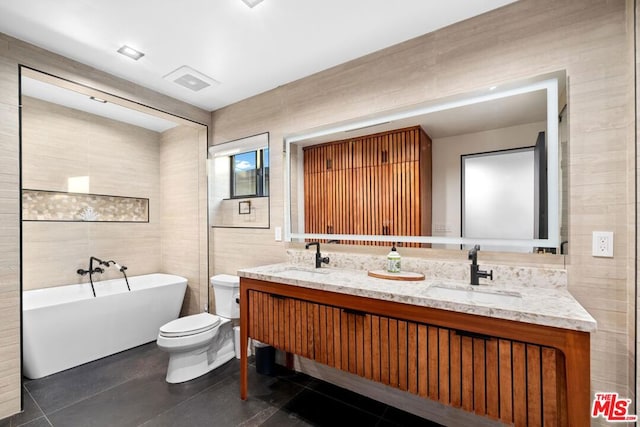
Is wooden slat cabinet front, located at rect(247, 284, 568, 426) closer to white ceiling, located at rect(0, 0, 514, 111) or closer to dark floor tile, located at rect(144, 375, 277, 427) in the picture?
dark floor tile, located at rect(144, 375, 277, 427)

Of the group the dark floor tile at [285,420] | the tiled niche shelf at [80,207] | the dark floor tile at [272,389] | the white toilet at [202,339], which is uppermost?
the tiled niche shelf at [80,207]

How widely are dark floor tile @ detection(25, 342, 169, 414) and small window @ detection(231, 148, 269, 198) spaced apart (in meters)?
1.68

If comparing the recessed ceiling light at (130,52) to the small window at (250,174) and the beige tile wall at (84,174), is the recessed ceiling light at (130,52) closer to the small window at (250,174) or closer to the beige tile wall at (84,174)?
the small window at (250,174)

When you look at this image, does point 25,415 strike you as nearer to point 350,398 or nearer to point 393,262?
point 350,398

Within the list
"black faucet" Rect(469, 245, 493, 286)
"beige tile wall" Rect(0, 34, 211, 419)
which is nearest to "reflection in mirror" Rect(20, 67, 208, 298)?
"beige tile wall" Rect(0, 34, 211, 419)

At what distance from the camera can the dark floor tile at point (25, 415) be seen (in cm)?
179

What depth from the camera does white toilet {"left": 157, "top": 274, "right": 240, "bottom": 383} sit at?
223cm

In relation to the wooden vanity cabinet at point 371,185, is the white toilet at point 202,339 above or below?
below

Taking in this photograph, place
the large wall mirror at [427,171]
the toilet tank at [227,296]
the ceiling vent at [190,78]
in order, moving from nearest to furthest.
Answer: the large wall mirror at [427,171], the ceiling vent at [190,78], the toilet tank at [227,296]

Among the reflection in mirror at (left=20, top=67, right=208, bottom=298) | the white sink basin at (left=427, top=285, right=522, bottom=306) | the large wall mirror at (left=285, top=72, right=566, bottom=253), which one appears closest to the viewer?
the white sink basin at (left=427, top=285, right=522, bottom=306)

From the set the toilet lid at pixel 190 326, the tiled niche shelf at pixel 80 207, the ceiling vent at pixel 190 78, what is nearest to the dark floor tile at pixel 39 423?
the toilet lid at pixel 190 326

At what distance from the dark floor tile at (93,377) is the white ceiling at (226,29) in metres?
2.45

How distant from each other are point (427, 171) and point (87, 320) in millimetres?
3049

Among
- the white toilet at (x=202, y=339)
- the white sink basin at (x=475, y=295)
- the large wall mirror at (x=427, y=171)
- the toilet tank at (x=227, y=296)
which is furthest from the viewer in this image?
the toilet tank at (x=227, y=296)
